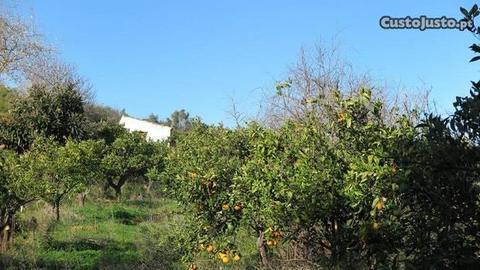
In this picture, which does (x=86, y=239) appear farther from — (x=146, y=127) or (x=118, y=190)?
(x=146, y=127)

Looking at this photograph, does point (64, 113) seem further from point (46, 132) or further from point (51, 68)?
point (51, 68)

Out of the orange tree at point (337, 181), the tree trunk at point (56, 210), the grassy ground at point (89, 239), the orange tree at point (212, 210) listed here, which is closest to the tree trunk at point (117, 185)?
the grassy ground at point (89, 239)

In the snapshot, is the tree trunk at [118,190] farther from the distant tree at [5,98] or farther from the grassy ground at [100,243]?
the grassy ground at [100,243]

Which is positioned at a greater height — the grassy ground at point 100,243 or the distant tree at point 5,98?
the distant tree at point 5,98

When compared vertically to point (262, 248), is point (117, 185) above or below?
above

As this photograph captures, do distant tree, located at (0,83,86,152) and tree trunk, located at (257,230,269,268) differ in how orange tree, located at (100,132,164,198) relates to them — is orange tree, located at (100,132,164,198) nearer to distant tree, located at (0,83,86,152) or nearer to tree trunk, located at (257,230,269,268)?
distant tree, located at (0,83,86,152)

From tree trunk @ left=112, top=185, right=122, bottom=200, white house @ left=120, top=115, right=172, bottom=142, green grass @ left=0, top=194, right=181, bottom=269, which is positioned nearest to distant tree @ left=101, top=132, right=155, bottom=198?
tree trunk @ left=112, top=185, right=122, bottom=200

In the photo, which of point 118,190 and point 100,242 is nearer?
point 100,242

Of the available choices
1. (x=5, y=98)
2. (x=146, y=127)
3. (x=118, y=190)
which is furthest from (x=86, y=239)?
(x=146, y=127)

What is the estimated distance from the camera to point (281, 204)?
4.37 metres

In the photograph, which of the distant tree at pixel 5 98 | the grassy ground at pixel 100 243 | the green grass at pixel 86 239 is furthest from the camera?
the distant tree at pixel 5 98

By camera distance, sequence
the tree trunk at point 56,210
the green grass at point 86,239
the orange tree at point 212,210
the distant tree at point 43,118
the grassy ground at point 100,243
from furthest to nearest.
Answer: the distant tree at point 43,118 < the tree trunk at point 56,210 < the green grass at point 86,239 < the grassy ground at point 100,243 < the orange tree at point 212,210

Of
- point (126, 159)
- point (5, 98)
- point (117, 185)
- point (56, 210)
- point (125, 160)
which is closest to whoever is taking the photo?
point (56, 210)

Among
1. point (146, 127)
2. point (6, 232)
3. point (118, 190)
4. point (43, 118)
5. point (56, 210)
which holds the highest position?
point (146, 127)
